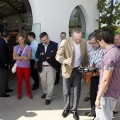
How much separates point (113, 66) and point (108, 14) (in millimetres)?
7893

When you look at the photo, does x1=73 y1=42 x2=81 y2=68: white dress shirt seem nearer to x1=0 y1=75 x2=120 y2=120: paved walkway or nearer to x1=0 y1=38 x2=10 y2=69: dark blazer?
x1=0 y1=75 x2=120 y2=120: paved walkway

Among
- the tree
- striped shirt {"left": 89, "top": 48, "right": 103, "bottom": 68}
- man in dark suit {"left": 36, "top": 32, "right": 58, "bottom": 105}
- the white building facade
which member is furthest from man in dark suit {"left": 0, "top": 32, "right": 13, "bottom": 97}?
the tree

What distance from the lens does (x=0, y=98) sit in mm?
5320

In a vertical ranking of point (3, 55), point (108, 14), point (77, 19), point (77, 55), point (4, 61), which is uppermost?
point (108, 14)

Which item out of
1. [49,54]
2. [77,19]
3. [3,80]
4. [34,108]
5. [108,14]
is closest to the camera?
[34,108]

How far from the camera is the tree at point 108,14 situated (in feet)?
32.0

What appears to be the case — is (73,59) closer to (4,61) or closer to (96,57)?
(96,57)

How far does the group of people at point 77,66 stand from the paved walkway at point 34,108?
0.56ft

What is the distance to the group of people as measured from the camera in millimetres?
2662

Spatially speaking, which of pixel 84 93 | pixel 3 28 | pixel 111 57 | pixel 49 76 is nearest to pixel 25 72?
pixel 49 76

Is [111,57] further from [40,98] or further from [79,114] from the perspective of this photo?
[40,98]

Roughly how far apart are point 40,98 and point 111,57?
320cm

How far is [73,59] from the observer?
4.00 m

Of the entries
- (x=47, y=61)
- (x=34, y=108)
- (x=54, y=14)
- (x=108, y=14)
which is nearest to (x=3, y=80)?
(x=34, y=108)
